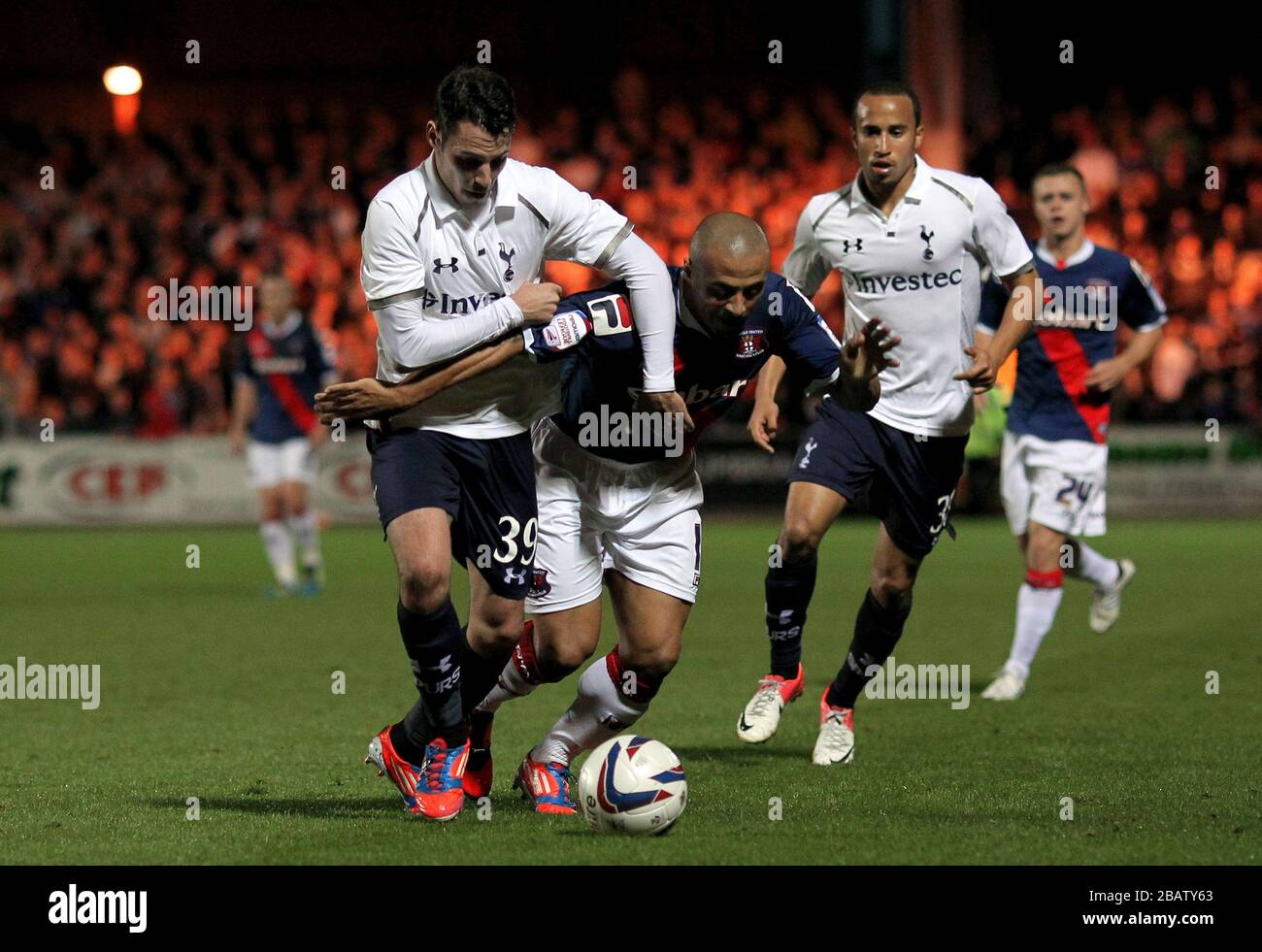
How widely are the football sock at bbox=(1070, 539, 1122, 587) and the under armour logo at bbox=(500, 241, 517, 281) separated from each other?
15.4 feet

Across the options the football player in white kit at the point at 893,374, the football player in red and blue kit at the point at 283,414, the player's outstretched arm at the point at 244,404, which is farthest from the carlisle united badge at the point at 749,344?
the player's outstretched arm at the point at 244,404

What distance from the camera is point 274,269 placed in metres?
14.0

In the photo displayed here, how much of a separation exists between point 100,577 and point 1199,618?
8420 millimetres

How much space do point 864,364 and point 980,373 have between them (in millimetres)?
915

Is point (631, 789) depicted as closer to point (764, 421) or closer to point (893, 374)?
A: point (764, 421)

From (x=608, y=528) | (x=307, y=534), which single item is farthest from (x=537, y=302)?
(x=307, y=534)

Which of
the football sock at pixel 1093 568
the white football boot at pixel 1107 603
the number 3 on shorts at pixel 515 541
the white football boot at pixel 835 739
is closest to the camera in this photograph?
the number 3 on shorts at pixel 515 541

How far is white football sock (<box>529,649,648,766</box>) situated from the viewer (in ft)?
19.9

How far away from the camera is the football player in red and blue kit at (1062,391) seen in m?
8.93

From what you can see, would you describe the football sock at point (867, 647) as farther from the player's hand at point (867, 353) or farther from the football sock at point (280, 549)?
the football sock at point (280, 549)

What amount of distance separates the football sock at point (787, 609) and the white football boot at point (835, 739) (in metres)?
0.39

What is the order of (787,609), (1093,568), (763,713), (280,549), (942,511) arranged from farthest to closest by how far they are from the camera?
(280,549) < (1093,568) < (787,609) < (942,511) < (763,713)

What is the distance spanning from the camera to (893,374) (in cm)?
723
